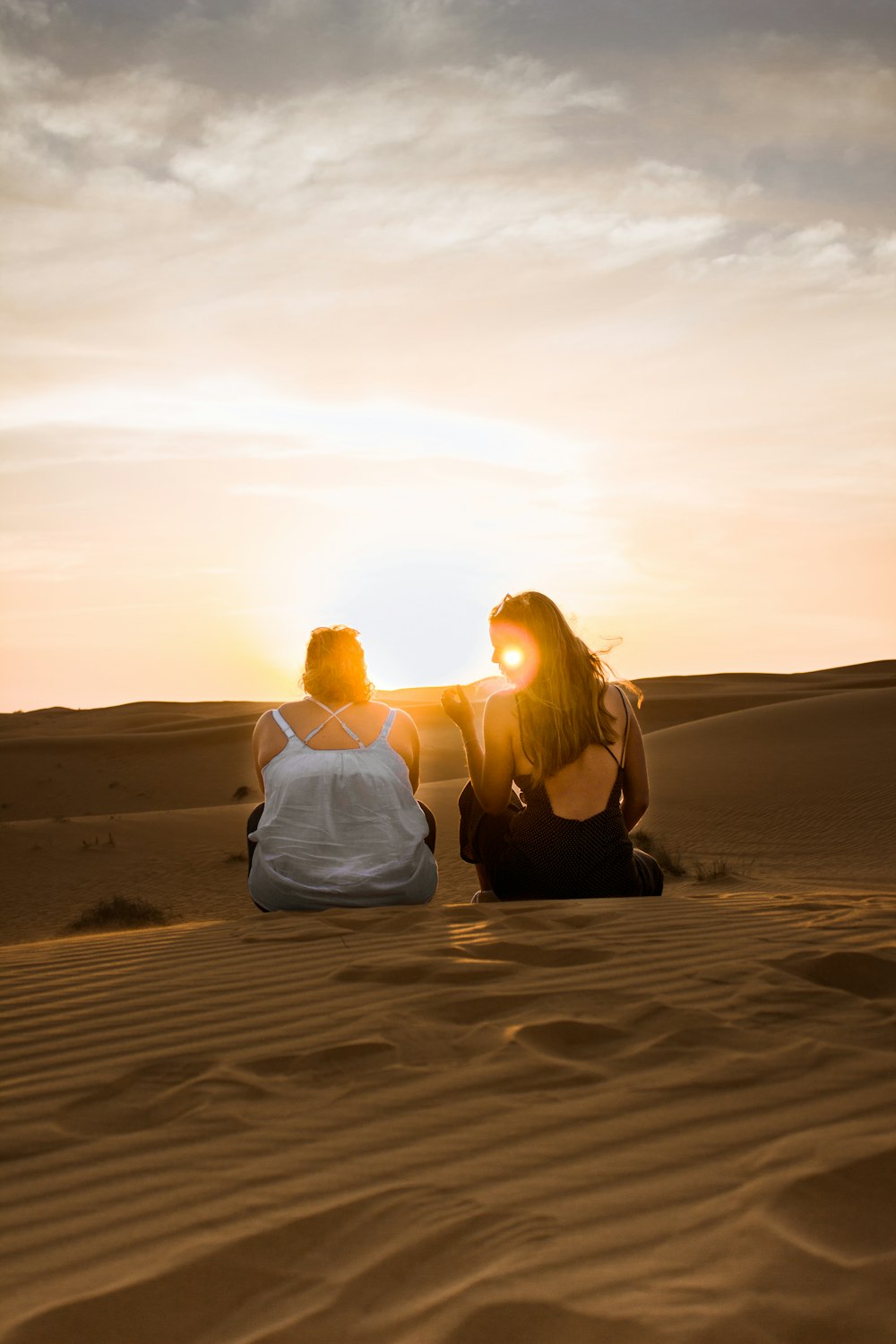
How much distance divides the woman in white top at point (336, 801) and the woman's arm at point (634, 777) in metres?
1.07

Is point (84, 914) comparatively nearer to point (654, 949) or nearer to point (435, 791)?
point (654, 949)

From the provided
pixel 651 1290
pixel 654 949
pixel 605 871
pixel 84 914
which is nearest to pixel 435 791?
pixel 84 914

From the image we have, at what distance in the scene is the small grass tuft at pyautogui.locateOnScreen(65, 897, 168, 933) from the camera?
375 inches

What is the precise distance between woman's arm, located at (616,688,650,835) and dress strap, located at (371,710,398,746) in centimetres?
120

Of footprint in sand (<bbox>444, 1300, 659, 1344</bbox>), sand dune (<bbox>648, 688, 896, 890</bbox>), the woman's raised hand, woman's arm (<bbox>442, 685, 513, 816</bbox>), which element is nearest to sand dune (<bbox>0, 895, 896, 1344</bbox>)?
footprint in sand (<bbox>444, 1300, 659, 1344</bbox>)

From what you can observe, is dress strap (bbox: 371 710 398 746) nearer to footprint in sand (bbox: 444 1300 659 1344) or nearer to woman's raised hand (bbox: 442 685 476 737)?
woman's raised hand (bbox: 442 685 476 737)

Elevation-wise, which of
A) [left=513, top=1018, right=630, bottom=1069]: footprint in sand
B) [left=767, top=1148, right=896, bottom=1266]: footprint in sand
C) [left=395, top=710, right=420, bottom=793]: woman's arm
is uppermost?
[left=395, top=710, right=420, bottom=793]: woman's arm

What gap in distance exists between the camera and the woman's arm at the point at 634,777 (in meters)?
5.59

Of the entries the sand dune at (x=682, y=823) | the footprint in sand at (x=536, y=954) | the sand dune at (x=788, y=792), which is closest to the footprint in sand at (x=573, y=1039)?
the footprint in sand at (x=536, y=954)

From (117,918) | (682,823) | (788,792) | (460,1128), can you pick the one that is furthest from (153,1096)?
(788,792)

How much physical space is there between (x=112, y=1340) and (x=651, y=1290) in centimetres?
91

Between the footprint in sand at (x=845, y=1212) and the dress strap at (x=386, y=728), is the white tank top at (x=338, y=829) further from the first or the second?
the footprint in sand at (x=845, y=1212)

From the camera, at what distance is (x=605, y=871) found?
5699 millimetres

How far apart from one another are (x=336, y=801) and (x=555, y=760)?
3.64 feet
